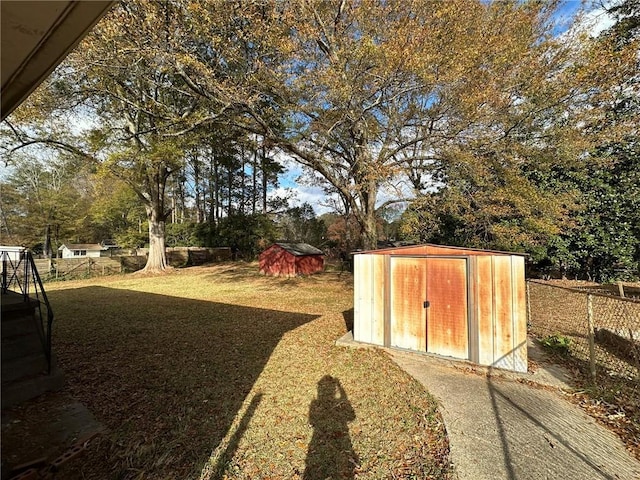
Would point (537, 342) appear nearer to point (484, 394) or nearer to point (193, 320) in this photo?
point (484, 394)

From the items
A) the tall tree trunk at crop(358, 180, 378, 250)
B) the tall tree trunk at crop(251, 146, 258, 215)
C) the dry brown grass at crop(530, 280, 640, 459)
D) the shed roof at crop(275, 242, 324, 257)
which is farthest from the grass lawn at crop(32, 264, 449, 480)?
the tall tree trunk at crop(251, 146, 258, 215)

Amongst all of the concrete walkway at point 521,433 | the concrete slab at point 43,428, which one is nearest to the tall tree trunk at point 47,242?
the concrete slab at point 43,428

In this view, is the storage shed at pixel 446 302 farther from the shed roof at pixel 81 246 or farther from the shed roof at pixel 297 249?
the shed roof at pixel 81 246

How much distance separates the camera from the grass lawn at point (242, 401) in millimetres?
2564

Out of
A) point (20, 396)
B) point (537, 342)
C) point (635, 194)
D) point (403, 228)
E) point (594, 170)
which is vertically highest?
point (594, 170)

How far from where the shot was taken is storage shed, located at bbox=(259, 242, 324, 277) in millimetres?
15695

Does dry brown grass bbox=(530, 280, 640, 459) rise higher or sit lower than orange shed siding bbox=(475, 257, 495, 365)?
lower

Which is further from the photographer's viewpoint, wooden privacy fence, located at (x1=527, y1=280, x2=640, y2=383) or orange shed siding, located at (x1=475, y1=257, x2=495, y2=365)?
orange shed siding, located at (x1=475, y1=257, x2=495, y2=365)

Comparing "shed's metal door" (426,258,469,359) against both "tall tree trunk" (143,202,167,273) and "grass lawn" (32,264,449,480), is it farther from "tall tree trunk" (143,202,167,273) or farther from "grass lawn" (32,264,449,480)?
"tall tree trunk" (143,202,167,273)

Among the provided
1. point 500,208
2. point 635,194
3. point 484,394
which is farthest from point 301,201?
point 484,394

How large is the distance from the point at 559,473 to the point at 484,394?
1319 mm

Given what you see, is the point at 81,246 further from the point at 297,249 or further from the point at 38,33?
the point at 38,33

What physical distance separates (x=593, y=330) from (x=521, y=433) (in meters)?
2.71

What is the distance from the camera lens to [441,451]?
269 centimetres
